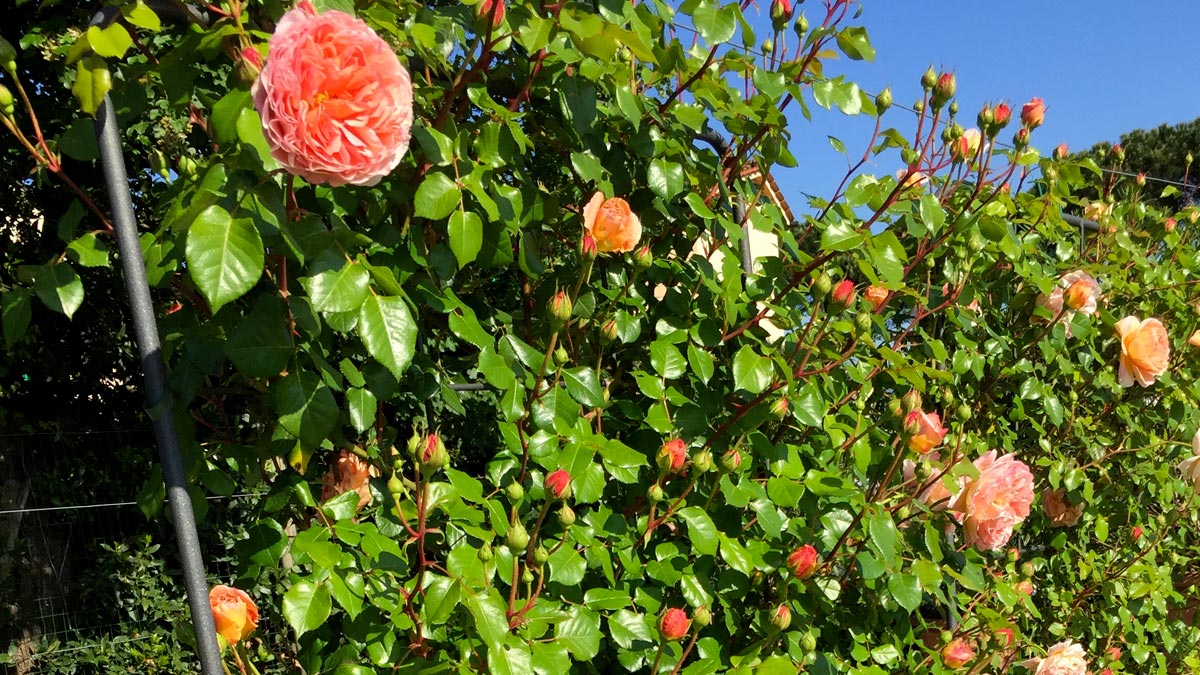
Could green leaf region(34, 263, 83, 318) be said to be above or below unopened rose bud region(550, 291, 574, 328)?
below

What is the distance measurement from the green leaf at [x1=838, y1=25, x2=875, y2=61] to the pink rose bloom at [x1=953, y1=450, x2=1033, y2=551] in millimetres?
683

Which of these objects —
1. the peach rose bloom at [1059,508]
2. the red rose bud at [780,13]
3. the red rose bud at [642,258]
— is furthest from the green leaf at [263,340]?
the peach rose bloom at [1059,508]

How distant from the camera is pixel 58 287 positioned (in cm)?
90

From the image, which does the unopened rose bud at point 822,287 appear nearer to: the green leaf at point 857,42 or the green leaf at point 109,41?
the green leaf at point 857,42

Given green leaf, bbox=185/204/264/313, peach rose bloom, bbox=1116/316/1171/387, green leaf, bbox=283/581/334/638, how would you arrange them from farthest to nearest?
peach rose bloom, bbox=1116/316/1171/387 < green leaf, bbox=283/581/334/638 < green leaf, bbox=185/204/264/313

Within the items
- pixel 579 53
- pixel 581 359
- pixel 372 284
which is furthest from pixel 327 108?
pixel 581 359

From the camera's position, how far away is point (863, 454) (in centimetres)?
139

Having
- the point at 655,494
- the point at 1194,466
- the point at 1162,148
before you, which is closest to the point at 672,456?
the point at 655,494

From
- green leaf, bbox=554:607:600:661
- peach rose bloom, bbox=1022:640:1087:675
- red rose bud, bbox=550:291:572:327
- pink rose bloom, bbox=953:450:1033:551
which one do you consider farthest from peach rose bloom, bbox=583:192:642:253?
peach rose bloom, bbox=1022:640:1087:675

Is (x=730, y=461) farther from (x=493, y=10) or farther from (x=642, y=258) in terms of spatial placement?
(x=493, y=10)

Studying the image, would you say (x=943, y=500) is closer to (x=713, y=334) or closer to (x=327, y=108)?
(x=713, y=334)

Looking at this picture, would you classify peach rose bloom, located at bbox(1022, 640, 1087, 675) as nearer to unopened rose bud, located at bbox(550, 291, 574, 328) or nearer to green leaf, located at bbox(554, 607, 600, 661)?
green leaf, located at bbox(554, 607, 600, 661)

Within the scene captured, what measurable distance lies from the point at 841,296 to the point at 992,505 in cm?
50

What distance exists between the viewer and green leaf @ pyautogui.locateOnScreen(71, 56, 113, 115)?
2.75 feet
